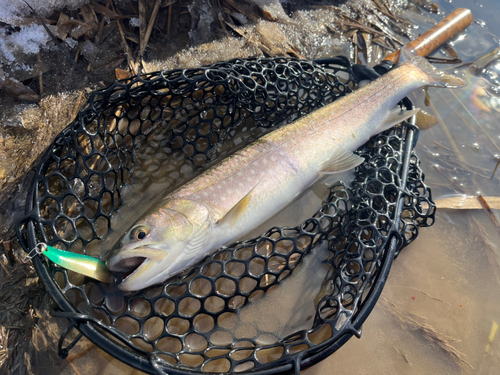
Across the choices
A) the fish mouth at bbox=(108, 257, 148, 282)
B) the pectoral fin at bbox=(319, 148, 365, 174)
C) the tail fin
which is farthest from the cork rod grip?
the fish mouth at bbox=(108, 257, 148, 282)

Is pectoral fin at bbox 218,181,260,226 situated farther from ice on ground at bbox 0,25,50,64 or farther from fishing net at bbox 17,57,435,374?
ice on ground at bbox 0,25,50,64

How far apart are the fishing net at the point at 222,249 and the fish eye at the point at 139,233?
1.47 ft

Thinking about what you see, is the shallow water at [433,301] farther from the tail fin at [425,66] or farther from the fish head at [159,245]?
the tail fin at [425,66]

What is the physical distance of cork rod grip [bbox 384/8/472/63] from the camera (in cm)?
434

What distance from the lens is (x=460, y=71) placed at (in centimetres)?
500

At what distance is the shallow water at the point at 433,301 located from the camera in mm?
2635

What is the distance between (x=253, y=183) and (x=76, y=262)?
1591 mm

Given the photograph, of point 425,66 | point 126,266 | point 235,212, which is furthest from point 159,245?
point 425,66

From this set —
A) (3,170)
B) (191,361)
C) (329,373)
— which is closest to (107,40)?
(3,170)

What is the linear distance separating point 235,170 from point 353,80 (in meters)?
2.34

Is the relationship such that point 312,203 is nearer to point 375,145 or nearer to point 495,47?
point 375,145

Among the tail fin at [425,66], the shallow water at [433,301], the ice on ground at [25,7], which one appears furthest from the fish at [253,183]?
the ice on ground at [25,7]

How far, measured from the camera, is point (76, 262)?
220 cm

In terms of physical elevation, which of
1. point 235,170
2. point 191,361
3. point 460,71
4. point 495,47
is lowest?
point 191,361
